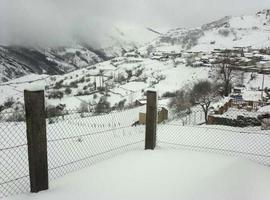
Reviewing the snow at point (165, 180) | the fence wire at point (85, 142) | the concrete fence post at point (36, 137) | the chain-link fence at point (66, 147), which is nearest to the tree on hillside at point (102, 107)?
the fence wire at point (85, 142)

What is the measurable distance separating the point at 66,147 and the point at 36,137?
2.37 meters

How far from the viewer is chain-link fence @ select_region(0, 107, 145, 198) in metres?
4.41

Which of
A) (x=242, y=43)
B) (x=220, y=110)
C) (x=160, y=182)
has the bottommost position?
(x=220, y=110)

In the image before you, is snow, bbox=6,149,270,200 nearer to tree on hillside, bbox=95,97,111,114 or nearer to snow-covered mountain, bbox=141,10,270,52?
tree on hillside, bbox=95,97,111,114

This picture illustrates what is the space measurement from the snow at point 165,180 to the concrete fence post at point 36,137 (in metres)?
0.16

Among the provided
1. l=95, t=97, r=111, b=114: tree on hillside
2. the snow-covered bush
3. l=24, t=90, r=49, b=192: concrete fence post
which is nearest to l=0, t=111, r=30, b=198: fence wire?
l=24, t=90, r=49, b=192: concrete fence post

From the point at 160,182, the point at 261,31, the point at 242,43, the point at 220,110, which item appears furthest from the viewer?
the point at 261,31

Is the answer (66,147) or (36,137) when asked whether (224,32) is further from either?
(36,137)

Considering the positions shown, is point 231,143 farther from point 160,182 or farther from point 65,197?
point 65,197

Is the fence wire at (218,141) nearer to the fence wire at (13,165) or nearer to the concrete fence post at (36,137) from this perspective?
the fence wire at (13,165)

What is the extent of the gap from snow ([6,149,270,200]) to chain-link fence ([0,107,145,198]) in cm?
46

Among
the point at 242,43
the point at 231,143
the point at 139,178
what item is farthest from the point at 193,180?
the point at 242,43

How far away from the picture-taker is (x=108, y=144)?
6.10 metres

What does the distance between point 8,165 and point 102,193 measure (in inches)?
74.6
